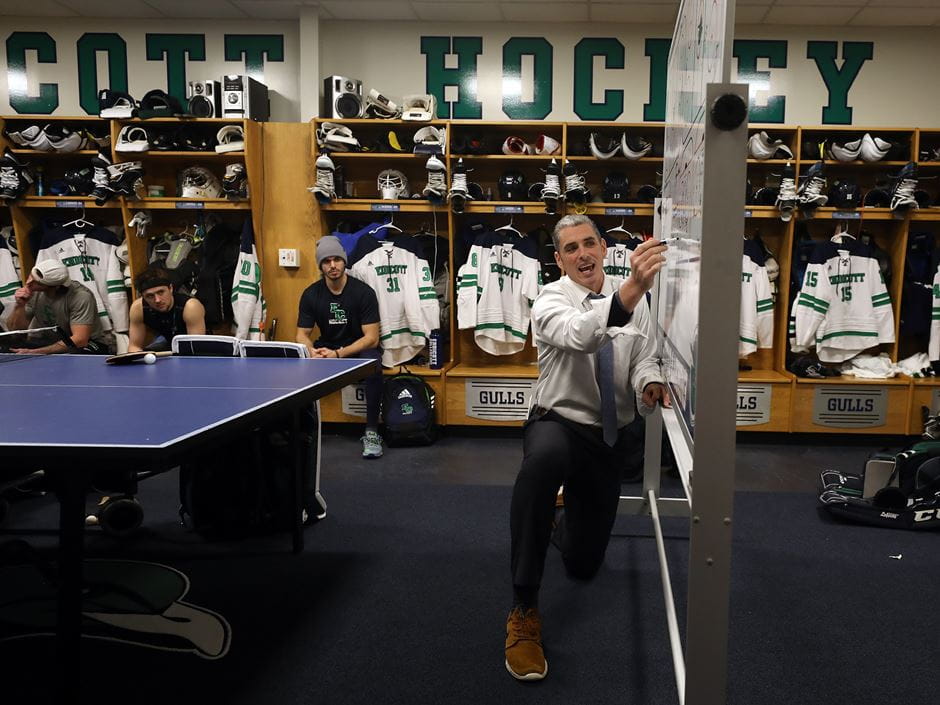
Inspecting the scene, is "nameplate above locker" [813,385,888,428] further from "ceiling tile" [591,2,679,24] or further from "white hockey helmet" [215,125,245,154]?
"white hockey helmet" [215,125,245,154]

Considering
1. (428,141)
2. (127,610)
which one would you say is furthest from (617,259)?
(127,610)

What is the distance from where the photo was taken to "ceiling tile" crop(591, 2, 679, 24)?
4.57 meters

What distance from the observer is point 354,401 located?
14.9 feet

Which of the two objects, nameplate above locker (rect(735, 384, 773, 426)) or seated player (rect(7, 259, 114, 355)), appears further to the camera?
nameplate above locker (rect(735, 384, 773, 426))

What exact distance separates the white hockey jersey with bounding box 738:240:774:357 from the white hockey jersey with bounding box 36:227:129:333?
14.4 ft

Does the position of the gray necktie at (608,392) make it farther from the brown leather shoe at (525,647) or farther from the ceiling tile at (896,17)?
the ceiling tile at (896,17)

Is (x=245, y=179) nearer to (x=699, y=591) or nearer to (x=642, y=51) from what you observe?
(x=642, y=51)

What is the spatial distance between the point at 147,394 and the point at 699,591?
1.48 m

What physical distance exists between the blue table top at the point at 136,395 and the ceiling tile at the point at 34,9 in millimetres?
3532

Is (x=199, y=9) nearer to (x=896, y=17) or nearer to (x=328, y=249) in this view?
(x=328, y=249)

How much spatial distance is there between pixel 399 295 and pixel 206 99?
1.89 m

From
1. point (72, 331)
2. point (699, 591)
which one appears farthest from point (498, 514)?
point (72, 331)

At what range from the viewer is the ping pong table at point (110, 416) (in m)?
1.24

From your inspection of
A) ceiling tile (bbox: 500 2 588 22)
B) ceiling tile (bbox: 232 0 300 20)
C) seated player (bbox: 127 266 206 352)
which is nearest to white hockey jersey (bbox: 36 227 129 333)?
seated player (bbox: 127 266 206 352)
